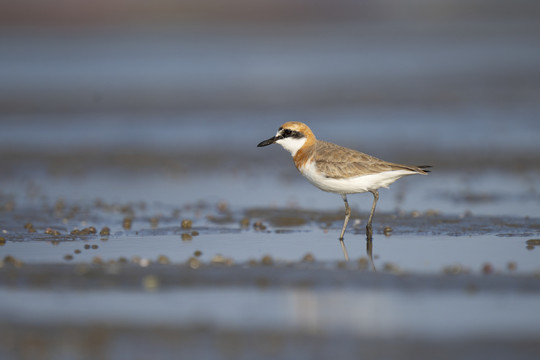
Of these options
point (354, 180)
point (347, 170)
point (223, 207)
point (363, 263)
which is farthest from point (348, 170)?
point (223, 207)

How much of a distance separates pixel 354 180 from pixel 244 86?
20.9m

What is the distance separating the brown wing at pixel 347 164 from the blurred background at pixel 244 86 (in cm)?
426

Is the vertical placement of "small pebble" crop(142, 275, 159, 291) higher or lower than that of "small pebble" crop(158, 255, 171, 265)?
lower

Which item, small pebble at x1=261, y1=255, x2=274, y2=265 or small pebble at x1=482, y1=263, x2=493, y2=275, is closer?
small pebble at x1=482, y1=263, x2=493, y2=275

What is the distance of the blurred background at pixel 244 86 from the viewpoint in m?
20.4

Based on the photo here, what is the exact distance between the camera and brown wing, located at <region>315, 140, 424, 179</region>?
1206 centimetres

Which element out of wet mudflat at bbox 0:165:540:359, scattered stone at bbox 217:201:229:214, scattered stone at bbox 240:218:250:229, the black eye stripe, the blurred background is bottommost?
wet mudflat at bbox 0:165:540:359

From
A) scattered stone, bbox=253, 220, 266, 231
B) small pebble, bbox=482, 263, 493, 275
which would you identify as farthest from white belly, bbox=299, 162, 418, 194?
small pebble, bbox=482, 263, 493, 275

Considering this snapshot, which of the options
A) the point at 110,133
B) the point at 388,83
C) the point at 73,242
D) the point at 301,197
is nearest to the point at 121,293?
the point at 73,242

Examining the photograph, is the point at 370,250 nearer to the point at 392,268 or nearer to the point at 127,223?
the point at 392,268

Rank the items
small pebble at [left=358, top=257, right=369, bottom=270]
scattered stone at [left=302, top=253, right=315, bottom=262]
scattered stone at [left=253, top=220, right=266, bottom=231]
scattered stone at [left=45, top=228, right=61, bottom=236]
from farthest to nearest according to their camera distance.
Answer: scattered stone at [left=253, top=220, right=266, bottom=231] → scattered stone at [left=45, top=228, right=61, bottom=236] → scattered stone at [left=302, top=253, right=315, bottom=262] → small pebble at [left=358, top=257, right=369, bottom=270]

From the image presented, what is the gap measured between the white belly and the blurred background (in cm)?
410

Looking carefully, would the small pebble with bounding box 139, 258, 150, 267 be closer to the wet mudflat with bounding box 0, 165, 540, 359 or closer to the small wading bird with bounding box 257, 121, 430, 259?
the wet mudflat with bounding box 0, 165, 540, 359

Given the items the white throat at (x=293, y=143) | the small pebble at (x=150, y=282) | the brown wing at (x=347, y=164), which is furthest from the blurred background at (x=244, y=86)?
the small pebble at (x=150, y=282)
